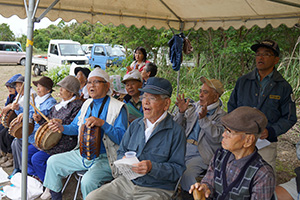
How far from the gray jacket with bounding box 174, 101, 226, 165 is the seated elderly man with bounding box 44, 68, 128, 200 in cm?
81

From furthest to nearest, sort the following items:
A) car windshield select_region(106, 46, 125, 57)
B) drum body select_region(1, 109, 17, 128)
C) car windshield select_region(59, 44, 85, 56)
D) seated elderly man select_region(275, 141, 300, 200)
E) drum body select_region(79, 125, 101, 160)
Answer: car windshield select_region(59, 44, 85, 56) → car windshield select_region(106, 46, 125, 57) → drum body select_region(1, 109, 17, 128) → drum body select_region(79, 125, 101, 160) → seated elderly man select_region(275, 141, 300, 200)

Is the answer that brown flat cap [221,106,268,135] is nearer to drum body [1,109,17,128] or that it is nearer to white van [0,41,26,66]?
drum body [1,109,17,128]

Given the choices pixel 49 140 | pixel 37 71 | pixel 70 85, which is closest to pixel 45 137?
pixel 49 140

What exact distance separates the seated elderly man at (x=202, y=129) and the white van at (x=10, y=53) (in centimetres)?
2009

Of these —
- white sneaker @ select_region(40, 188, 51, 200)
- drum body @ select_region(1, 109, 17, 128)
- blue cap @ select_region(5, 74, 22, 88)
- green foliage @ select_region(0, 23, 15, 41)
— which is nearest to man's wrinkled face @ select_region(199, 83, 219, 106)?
white sneaker @ select_region(40, 188, 51, 200)

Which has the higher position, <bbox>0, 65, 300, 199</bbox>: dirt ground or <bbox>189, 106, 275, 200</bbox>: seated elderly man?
<bbox>189, 106, 275, 200</bbox>: seated elderly man

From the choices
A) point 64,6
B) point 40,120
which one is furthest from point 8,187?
point 64,6

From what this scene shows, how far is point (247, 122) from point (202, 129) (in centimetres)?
114

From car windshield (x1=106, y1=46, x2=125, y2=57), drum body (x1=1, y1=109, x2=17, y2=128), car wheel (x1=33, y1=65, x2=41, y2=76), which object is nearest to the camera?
drum body (x1=1, y1=109, x2=17, y2=128)

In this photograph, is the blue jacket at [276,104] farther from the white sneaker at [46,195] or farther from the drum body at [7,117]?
the drum body at [7,117]

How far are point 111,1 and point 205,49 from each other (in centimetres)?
627

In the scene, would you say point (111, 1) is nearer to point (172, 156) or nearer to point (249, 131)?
point (172, 156)

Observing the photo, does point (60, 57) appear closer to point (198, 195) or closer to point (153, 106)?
point (153, 106)

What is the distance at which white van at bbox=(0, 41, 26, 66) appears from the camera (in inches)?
790
